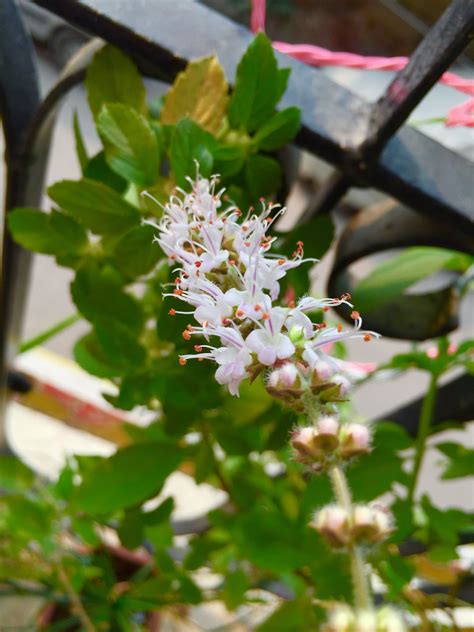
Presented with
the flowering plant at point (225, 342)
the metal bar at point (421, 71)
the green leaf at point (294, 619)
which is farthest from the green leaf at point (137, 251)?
the green leaf at point (294, 619)

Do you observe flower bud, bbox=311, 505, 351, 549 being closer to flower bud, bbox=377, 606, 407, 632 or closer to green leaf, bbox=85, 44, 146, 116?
flower bud, bbox=377, 606, 407, 632

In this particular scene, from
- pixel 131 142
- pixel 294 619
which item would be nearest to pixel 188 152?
pixel 131 142

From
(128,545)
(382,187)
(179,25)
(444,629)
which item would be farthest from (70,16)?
(444,629)

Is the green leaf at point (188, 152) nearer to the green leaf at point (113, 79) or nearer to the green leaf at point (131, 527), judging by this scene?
the green leaf at point (113, 79)

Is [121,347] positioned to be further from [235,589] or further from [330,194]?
[235,589]

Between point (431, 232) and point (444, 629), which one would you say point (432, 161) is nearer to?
point (431, 232)

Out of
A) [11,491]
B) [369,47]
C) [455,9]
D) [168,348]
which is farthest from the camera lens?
[369,47]
